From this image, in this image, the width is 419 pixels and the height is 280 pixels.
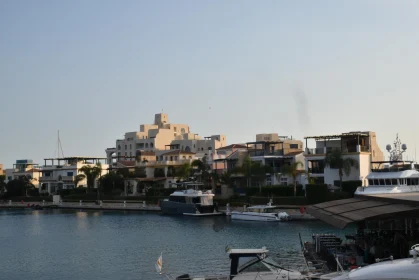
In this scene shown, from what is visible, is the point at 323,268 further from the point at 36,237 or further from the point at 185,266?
the point at 36,237

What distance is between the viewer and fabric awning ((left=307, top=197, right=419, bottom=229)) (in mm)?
26653

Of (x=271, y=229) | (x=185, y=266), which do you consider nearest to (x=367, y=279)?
(x=185, y=266)

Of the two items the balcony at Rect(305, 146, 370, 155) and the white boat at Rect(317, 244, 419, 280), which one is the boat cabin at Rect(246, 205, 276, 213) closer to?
the balcony at Rect(305, 146, 370, 155)

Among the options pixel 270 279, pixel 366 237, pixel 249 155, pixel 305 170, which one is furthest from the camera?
pixel 249 155

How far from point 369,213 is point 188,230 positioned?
3890 cm

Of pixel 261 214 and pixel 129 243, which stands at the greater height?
pixel 261 214

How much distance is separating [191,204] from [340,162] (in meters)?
21.1

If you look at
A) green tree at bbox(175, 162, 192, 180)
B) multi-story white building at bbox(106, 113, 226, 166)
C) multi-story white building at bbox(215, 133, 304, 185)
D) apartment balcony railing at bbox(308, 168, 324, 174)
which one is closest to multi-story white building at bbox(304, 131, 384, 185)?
apartment balcony railing at bbox(308, 168, 324, 174)

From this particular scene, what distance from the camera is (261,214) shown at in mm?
72812

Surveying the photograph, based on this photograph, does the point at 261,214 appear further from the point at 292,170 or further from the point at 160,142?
the point at 160,142

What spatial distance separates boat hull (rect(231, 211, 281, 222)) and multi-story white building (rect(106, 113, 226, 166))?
64548 mm

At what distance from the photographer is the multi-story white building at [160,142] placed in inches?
5684

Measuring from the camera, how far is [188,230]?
215 feet

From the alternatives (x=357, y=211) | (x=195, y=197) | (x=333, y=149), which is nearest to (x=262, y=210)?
(x=195, y=197)
